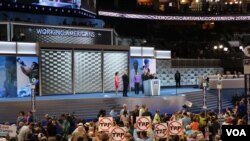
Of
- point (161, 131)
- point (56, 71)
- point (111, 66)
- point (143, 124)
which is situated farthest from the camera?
point (111, 66)

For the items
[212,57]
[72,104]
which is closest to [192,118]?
[72,104]

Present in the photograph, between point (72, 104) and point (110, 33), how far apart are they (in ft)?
33.9

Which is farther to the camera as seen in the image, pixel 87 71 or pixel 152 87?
pixel 87 71

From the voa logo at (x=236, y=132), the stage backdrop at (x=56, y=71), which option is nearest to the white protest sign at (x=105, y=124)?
the voa logo at (x=236, y=132)

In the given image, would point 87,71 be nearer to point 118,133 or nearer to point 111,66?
point 111,66

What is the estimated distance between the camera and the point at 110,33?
1412 inches

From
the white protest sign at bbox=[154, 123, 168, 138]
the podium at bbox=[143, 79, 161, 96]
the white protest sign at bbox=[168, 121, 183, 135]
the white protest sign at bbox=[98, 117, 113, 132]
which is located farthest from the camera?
the podium at bbox=[143, 79, 161, 96]

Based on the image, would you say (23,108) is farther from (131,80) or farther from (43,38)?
(131,80)

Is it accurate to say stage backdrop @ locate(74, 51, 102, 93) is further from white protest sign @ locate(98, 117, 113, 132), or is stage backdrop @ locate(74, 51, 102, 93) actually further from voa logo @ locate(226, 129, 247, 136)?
voa logo @ locate(226, 129, 247, 136)

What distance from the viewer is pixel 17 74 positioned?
29516 mm

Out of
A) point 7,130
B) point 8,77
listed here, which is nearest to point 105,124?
point 7,130

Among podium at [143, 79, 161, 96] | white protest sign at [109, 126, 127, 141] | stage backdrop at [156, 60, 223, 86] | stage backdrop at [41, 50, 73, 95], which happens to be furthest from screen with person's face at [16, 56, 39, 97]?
white protest sign at [109, 126, 127, 141]

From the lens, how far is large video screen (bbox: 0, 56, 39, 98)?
28938 mm

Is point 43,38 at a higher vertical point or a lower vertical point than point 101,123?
higher
